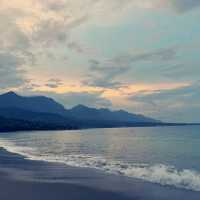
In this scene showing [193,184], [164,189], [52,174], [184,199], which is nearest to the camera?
[184,199]

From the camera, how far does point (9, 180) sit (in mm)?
25656

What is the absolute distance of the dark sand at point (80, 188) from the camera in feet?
65.5

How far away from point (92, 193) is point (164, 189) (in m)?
4.66

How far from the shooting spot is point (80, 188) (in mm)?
22562

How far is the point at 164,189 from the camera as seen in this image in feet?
73.3

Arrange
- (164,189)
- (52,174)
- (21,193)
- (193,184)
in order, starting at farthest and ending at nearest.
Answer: (52,174), (193,184), (164,189), (21,193)

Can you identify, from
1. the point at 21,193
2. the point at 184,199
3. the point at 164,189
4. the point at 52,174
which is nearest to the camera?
the point at 184,199

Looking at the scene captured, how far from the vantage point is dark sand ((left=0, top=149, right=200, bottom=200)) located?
65.5 feet

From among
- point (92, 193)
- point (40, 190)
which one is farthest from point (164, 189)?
point (40, 190)

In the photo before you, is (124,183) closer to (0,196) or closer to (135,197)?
(135,197)

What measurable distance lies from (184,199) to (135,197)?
8.82ft

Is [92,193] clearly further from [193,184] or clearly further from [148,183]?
[193,184]

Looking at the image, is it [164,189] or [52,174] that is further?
[52,174]

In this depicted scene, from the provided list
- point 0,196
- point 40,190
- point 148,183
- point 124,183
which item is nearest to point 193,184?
point 148,183
